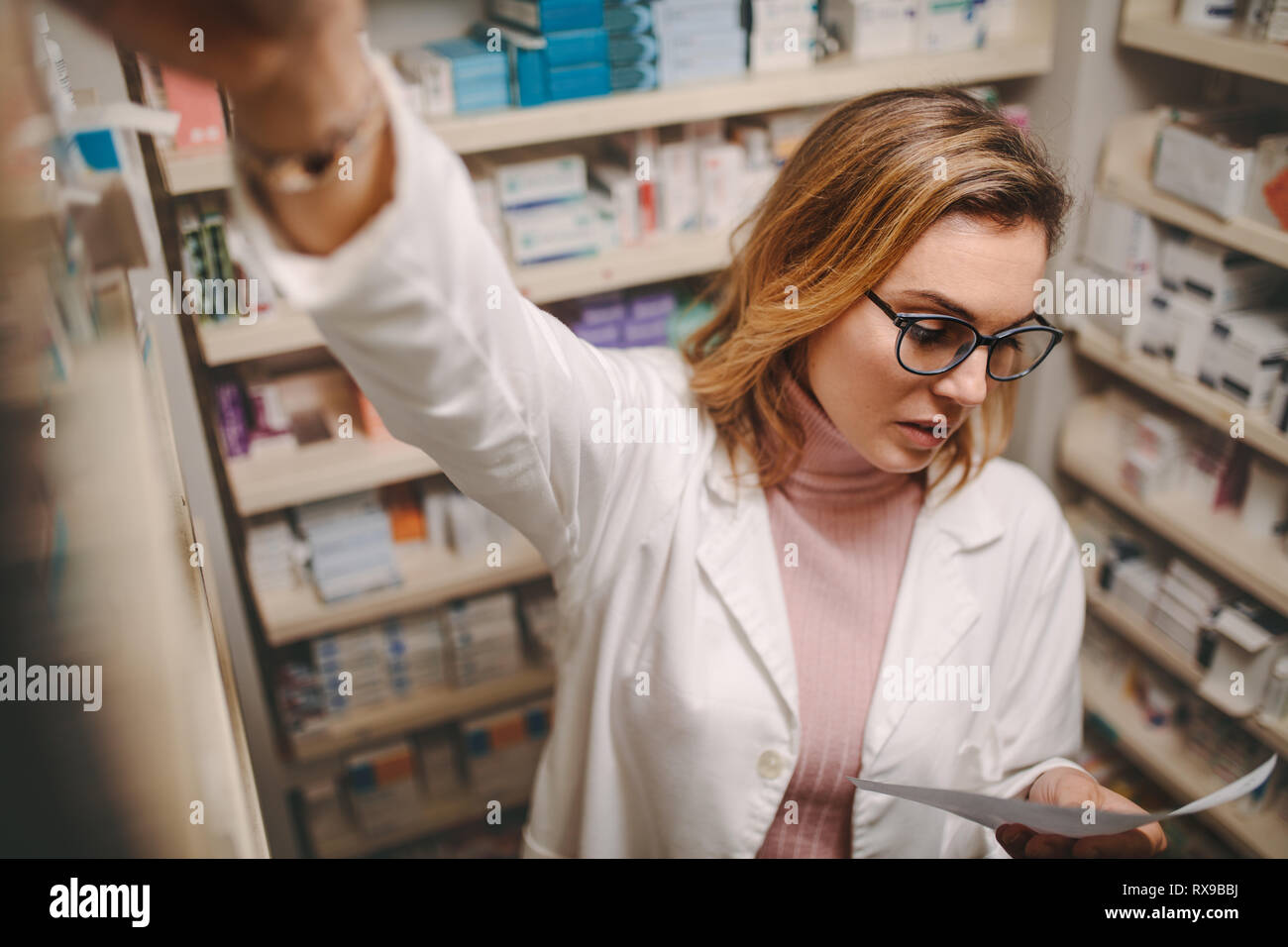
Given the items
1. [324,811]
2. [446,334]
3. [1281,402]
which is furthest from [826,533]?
[324,811]

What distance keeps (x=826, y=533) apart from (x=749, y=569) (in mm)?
129

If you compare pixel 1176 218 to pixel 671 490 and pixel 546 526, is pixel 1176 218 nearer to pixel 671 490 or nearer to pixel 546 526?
pixel 671 490

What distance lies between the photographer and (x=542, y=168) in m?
1.93

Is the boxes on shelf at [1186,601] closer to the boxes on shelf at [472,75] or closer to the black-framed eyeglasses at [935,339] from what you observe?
the black-framed eyeglasses at [935,339]

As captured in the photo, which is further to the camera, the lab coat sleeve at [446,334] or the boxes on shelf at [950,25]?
the boxes on shelf at [950,25]

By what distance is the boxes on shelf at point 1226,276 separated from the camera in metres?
1.91

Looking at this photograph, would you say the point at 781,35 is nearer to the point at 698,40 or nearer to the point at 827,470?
the point at 698,40

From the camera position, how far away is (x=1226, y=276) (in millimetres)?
1910

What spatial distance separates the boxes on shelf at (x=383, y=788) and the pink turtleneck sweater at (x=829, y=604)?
4.30ft

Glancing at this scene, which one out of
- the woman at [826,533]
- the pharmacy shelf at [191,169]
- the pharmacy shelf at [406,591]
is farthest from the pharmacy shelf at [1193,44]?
the pharmacy shelf at [191,169]

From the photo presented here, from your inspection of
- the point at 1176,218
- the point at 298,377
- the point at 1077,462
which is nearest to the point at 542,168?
the point at 298,377

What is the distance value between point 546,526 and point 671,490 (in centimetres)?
25

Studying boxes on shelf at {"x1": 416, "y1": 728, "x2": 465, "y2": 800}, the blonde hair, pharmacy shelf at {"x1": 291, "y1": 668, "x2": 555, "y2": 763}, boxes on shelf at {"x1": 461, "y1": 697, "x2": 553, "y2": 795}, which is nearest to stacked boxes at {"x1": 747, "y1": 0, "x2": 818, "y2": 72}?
the blonde hair

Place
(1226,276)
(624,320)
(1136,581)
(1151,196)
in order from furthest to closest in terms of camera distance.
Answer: (1136,581), (624,320), (1151,196), (1226,276)
